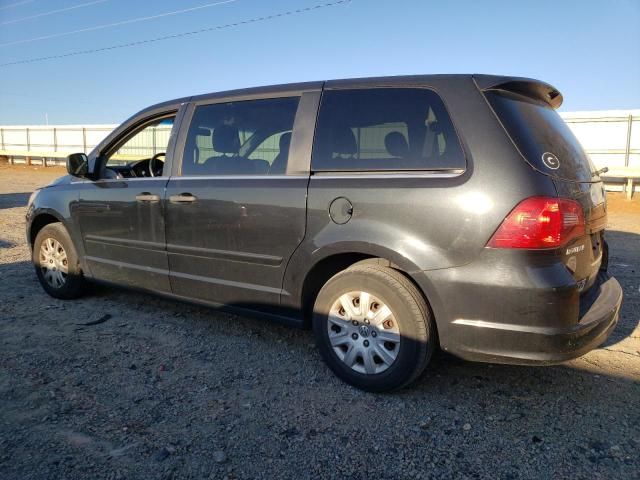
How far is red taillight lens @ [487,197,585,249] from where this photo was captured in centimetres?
240

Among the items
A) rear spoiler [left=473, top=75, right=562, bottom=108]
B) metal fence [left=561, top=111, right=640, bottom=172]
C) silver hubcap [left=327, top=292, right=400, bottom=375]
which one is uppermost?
metal fence [left=561, top=111, right=640, bottom=172]

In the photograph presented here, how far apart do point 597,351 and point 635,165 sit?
613 inches

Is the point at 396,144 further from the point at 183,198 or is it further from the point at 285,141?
the point at 183,198

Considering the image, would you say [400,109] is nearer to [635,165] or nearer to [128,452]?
[128,452]

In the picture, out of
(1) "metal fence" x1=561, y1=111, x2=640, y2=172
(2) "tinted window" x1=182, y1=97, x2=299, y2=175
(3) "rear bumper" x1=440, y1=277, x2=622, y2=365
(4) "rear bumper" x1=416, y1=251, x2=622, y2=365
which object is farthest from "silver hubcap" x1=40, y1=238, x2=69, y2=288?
(1) "metal fence" x1=561, y1=111, x2=640, y2=172

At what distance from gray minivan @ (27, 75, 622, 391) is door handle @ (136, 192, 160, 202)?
0.01 m

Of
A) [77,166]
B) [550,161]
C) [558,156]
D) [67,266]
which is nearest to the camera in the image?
[550,161]

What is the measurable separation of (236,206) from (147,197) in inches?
37.1

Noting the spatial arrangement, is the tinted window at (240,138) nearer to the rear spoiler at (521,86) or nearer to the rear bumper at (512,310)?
the rear spoiler at (521,86)

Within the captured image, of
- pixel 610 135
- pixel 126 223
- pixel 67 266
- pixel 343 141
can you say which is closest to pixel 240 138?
pixel 343 141

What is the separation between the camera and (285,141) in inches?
129

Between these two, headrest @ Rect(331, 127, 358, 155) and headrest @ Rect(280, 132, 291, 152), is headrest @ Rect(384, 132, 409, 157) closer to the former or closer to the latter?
headrest @ Rect(331, 127, 358, 155)

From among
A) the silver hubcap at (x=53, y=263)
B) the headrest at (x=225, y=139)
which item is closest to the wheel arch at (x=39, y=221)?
the silver hubcap at (x=53, y=263)

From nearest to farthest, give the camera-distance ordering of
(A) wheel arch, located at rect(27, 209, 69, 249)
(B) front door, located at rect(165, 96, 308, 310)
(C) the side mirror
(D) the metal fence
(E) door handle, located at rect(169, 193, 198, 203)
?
1. (B) front door, located at rect(165, 96, 308, 310)
2. (E) door handle, located at rect(169, 193, 198, 203)
3. (C) the side mirror
4. (A) wheel arch, located at rect(27, 209, 69, 249)
5. (D) the metal fence
